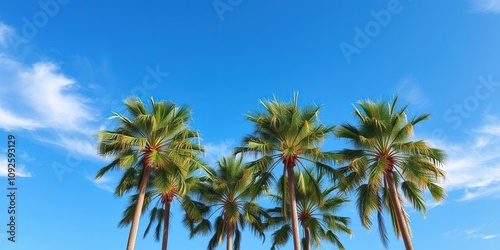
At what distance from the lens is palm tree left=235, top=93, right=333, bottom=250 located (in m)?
20.6

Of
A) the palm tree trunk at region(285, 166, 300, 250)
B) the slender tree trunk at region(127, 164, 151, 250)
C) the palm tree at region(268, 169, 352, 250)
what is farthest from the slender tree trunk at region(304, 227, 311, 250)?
the slender tree trunk at region(127, 164, 151, 250)

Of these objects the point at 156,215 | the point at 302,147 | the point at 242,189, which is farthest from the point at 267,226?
the point at 302,147

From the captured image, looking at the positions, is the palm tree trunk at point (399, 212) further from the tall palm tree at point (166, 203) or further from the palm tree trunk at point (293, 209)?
the tall palm tree at point (166, 203)

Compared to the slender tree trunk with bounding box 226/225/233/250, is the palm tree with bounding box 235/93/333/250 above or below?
above

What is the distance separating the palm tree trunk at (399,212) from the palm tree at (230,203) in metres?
10.2

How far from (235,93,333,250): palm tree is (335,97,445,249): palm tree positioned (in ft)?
4.72

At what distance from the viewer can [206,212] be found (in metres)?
28.4

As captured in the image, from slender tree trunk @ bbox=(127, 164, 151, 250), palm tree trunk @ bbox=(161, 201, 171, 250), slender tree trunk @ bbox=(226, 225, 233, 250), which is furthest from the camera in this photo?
slender tree trunk @ bbox=(226, 225, 233, 250)

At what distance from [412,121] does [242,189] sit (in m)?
12.6

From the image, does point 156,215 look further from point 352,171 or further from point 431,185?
point 431,185

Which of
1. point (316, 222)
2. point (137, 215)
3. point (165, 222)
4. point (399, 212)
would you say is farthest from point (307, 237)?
point (137, 215)

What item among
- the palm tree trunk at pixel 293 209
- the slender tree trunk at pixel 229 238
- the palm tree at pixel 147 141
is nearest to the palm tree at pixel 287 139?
the palm tree trunk at pixel 293 209

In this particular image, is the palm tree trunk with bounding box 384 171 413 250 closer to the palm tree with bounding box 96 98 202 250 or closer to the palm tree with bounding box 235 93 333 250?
the palm tree with bounding box 235 93 333 250

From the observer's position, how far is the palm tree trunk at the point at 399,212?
18.0 m
